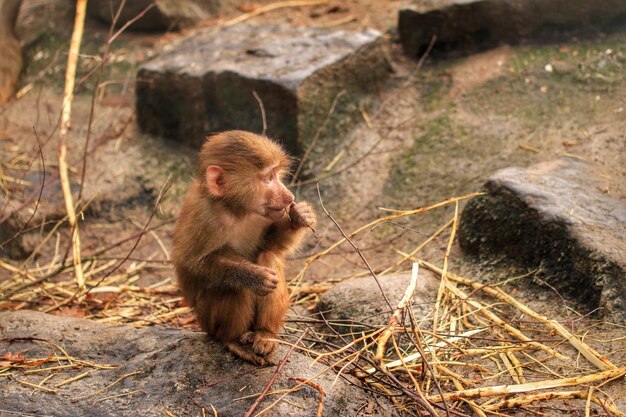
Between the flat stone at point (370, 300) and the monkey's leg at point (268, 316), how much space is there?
21.0 inches

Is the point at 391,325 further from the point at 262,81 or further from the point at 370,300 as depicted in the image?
the point at 262,81

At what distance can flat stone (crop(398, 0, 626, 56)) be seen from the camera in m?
8.16

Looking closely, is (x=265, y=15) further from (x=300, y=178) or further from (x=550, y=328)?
(x=550, y=328)

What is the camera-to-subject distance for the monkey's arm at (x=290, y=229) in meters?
4.92

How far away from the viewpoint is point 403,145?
8094mm

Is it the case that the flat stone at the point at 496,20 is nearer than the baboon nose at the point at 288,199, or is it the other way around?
the baboon nose at the point at 288,199

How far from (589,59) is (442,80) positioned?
1.54 metres

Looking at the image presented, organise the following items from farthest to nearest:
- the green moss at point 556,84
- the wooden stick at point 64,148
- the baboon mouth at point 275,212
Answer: the green moss at point 556,84, the wooden stick at point 64,148, the baboon mouth at point 275,212

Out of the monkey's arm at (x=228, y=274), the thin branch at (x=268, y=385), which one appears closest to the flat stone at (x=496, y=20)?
the monkey's arm at (x=228, y=274)

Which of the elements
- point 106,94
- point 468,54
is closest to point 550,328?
point 468,54

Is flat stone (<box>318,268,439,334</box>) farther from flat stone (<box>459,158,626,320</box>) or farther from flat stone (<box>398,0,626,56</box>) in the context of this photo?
flat stone (<box>398,0,626,56</box>)

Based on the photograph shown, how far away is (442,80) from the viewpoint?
28.1 ft

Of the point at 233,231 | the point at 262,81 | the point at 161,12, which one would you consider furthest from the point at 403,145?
the point at 161,12

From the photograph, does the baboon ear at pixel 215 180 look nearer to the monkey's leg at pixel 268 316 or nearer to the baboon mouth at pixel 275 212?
the baboon mouth at pixel 275 212
